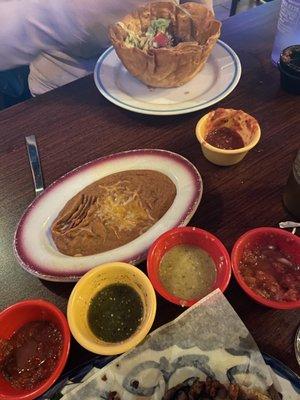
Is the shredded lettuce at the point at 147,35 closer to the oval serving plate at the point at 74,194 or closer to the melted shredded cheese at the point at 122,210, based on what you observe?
the oval serving plate at the point at 74,194

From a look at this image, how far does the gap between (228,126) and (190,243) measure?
1.75 ft

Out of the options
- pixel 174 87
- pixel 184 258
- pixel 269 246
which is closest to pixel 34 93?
pixel 174 87

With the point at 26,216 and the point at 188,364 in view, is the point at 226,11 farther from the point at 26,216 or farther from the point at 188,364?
the point at 188,364

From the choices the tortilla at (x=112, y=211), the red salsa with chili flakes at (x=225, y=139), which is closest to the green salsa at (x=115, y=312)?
the tortilla at (x=112, y=211)

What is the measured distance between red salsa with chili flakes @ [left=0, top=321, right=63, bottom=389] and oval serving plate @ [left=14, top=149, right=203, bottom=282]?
0.51 ft

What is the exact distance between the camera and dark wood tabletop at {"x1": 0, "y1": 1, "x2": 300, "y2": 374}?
1033mm

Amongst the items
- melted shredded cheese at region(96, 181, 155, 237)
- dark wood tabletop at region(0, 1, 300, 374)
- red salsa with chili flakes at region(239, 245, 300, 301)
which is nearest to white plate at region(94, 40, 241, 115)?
dark wood tabletop at region(0, 1, 300, 374)

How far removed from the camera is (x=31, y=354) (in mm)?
917

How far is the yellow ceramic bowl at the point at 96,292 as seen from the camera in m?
0.87

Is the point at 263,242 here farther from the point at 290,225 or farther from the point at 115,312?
the point at 115,312

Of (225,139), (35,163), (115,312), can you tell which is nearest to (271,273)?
(115,312)

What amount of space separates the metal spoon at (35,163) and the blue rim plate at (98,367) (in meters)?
0.65

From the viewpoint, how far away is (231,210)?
1252 millimetres

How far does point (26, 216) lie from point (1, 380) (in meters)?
0.51
